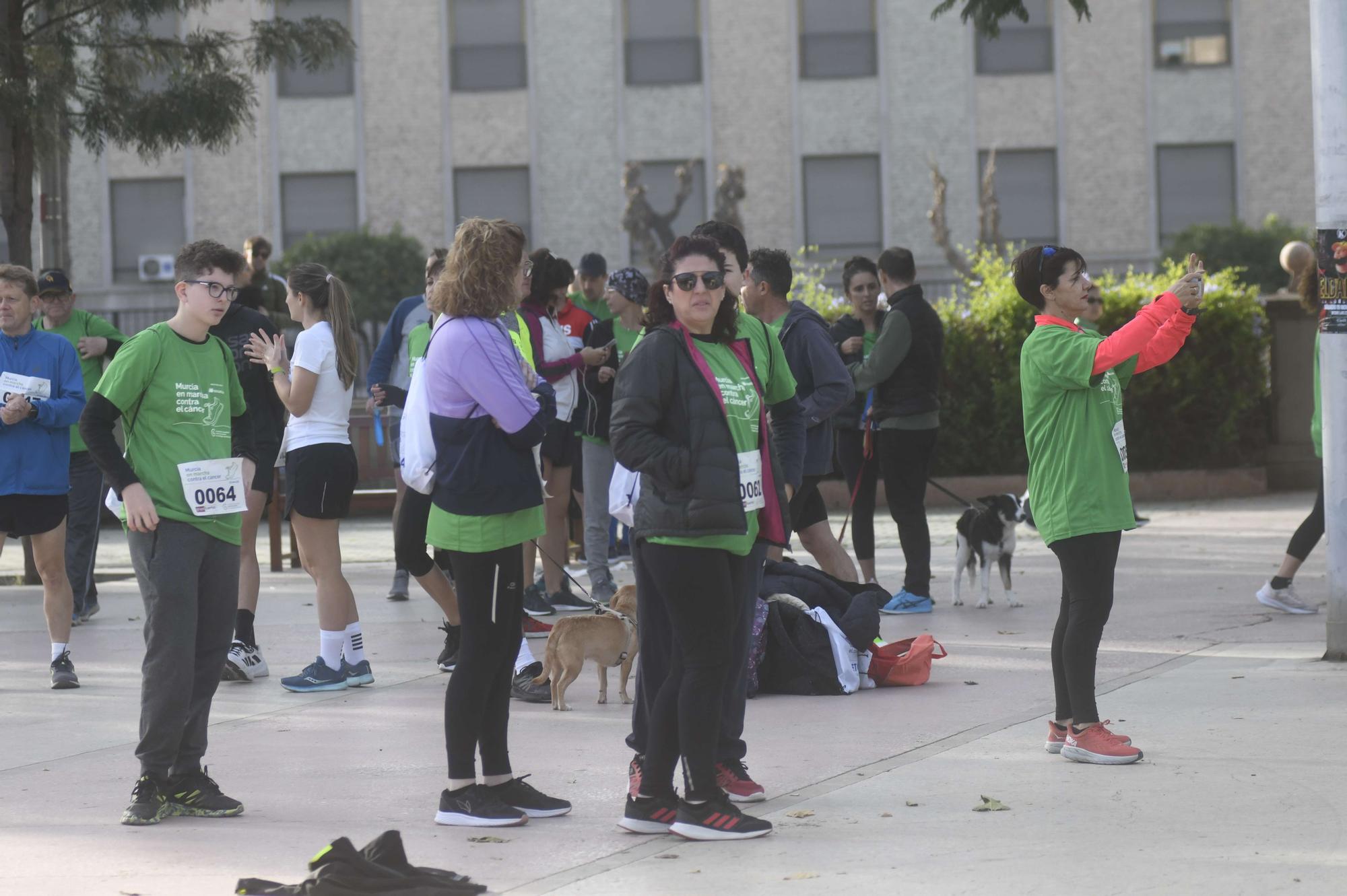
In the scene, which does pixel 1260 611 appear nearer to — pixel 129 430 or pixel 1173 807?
pixel 1173 807

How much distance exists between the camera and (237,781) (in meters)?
6.12

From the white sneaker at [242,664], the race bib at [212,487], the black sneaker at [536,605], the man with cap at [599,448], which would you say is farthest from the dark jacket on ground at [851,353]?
the race bib at [212,487]

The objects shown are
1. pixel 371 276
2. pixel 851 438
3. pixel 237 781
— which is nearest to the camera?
pixel 237 781

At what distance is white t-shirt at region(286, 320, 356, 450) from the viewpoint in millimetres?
7754

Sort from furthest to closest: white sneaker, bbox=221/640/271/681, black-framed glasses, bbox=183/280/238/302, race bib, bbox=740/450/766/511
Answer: white sneaker, bbox=221/640/271/681, black-framed glasses, bbox=183/280/238/302, race bib, bbox=740/450/766/511

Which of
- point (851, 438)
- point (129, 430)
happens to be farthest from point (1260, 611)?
point (129, 430)

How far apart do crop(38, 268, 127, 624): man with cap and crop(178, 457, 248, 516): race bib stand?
180 inches

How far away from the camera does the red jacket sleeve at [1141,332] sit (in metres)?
5.88

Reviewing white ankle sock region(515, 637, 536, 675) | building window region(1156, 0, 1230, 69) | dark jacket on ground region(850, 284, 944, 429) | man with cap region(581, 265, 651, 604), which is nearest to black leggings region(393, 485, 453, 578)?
white ankle sock region(515, 637, 536, 675)

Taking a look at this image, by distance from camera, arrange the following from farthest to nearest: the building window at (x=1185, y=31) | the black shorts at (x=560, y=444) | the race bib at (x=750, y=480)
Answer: the building window at (x=1185, y=31), the black shorts at (x=560, y=444), the race bib at (x=750, y=480)

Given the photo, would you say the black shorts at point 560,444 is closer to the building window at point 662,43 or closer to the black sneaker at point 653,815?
the black sneaker at point 653,815

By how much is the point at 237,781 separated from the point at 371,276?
26484 mm

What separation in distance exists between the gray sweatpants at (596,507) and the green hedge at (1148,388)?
22.2ft

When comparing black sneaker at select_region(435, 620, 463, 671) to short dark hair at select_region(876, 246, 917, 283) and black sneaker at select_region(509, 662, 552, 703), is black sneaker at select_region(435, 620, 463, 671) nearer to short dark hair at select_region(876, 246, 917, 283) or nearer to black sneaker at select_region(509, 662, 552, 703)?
black sneaker at select_region(509, 662, 552, 703)
